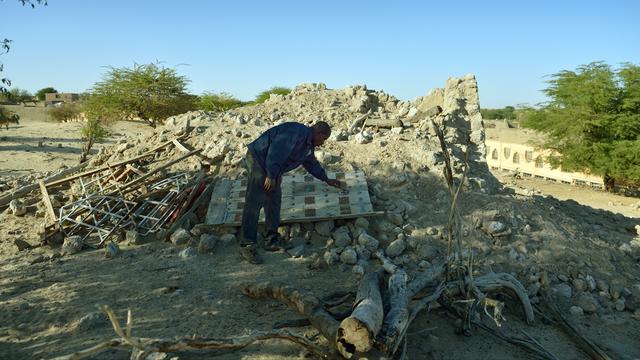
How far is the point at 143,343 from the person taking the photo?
253cm

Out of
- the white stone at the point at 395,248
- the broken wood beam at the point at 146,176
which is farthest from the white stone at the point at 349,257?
the broken wood beam at the point at 146,176

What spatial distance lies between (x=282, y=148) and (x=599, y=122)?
18.5m

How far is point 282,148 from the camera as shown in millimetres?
4695

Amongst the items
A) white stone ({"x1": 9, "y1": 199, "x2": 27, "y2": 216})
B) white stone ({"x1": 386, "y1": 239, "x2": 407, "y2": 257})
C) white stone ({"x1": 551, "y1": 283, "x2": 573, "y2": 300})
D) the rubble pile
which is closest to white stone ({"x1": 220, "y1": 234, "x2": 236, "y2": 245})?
the rubble pile

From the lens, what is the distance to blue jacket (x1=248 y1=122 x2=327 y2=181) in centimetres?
468

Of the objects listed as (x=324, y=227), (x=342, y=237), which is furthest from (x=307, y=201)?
(x=342, y=237)

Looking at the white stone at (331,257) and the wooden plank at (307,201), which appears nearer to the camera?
the white stone at (331,257)

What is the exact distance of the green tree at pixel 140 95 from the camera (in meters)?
16.1

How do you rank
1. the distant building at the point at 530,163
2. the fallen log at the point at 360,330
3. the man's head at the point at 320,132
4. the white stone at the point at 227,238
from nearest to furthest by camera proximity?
the fallen log at the point at 360,330, the man's head at the point at 320,132, the white stone at the point at 227,238, the distant building at the point at 530,163

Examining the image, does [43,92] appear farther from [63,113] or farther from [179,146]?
[179,146]

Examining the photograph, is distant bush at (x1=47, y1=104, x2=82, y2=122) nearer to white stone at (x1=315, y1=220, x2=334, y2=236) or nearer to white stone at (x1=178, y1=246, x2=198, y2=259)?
white stone at (x1=178, y1=246, x2=198, y2=259)

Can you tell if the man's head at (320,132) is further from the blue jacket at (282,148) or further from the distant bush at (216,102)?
the distant bush at (216,102)

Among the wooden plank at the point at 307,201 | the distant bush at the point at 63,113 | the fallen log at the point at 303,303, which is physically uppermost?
the distant bush at the point at 63,113

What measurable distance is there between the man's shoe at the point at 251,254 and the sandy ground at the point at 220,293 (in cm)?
8
